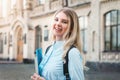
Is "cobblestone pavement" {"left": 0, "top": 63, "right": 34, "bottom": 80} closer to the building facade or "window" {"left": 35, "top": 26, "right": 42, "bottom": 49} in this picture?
the building facade

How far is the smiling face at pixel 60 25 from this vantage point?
2836 mm

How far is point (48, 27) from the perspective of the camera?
31.0m

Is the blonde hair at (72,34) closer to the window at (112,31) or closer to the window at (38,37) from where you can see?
the window at (112,31)

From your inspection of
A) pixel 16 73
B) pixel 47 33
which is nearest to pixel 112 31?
pixel 16 73

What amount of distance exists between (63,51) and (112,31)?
20969 millimetres

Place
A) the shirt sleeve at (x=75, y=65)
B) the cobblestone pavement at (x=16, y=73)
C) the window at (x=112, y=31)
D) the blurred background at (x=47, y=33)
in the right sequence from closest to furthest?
the shirt sleeve at (x=75, y=65), the cobblestone pavement at (x=16, y=73), the blurred background at (x=47, y=33), the window at (x=112, y=31)

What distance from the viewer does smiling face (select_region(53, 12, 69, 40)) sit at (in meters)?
2.84

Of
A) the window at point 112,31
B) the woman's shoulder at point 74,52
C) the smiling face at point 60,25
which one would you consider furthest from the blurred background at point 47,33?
the woman's shoulder at point 74,52

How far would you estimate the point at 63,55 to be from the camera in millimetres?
2723

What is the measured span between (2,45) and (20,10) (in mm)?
6543

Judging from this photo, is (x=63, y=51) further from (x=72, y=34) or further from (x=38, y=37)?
(x=38, y=37)

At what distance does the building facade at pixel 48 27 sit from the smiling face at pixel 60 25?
41.6 feet

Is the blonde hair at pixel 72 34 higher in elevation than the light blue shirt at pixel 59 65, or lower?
higher

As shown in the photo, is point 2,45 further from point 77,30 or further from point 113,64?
point 77,30
